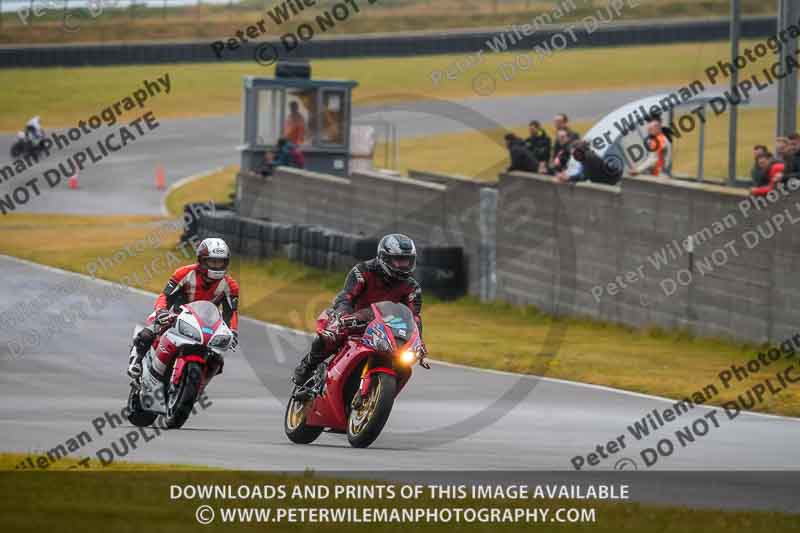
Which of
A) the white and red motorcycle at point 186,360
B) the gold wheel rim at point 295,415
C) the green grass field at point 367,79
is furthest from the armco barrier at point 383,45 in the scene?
the gold wheel rim at point 295,415

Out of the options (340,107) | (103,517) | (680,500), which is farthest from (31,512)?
(340,107)

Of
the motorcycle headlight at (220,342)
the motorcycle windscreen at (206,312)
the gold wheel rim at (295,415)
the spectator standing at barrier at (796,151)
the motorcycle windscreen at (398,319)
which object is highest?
the spectator standing at barrier at (796,151)

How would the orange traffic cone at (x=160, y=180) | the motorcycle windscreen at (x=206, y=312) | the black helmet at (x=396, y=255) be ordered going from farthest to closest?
the orange traffic cone at (x=160, y=180) → the motorcycle windscreen at (x=206, y=312) → the black helmet at (x=396, y=255)

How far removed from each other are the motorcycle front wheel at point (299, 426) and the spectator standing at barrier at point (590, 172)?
1102 centimetres

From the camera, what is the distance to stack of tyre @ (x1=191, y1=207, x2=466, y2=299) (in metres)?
25.7

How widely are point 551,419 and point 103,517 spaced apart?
6.89 m

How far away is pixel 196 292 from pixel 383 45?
153 ft

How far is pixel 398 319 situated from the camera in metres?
12.3

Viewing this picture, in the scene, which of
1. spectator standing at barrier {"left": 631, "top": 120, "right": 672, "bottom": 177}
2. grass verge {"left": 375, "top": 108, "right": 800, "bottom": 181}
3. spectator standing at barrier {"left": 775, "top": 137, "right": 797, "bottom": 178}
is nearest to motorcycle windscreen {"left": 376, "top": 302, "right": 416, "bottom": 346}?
spectator standing at barrier {"left": 775, "top": 137, "right": 797, "bottom": 178}

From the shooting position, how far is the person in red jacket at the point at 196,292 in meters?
13.5

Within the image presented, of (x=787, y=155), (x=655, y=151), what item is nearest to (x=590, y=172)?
(x=655, y=151)

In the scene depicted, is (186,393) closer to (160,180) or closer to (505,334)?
(505,334)

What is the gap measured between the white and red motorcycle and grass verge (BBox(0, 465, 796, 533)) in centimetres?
268

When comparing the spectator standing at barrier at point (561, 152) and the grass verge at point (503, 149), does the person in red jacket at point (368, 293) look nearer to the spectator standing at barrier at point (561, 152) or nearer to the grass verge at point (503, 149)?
the spectator standing at barrier at point (561, 152)
